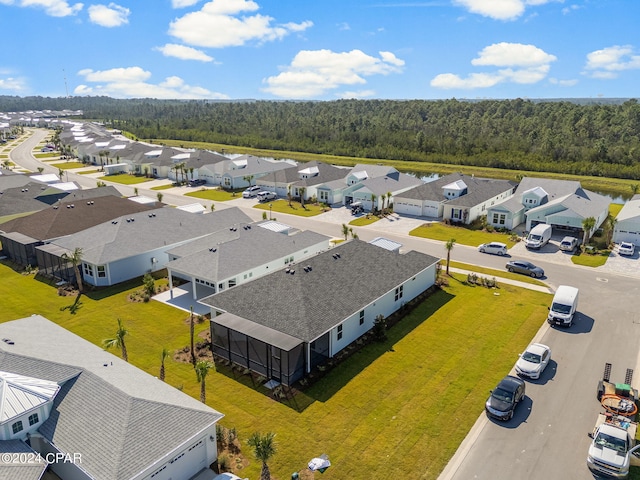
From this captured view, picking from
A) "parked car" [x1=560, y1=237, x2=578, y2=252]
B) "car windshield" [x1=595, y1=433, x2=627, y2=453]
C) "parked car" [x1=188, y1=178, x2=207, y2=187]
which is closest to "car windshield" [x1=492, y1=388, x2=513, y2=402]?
"car windshield" [x1=595, y1=433, x2=627, y2=453]

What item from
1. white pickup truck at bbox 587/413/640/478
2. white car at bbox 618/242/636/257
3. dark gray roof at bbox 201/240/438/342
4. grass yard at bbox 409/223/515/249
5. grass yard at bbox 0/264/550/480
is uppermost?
dark gray roof at bbox 201/240/438/342

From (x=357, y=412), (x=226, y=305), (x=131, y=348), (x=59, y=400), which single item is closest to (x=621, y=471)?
(x=357, y=412)

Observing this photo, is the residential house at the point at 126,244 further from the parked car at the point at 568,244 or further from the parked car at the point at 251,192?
the parked car at the point at 568,244

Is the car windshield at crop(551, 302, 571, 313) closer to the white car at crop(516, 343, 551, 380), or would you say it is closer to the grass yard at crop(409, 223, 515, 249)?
the white car at crop(516, 343, 551, 380)

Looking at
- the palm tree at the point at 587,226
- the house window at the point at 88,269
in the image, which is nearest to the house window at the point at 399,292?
the house window at the point at 88,269

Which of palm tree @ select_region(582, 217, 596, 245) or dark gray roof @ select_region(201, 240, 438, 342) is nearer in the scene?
dark gray roof @ select_region(201, 240, 438, 342)

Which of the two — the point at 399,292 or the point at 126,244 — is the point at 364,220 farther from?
the point at 126,244

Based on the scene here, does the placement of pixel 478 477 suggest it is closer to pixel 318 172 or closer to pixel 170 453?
pixel 170 453
